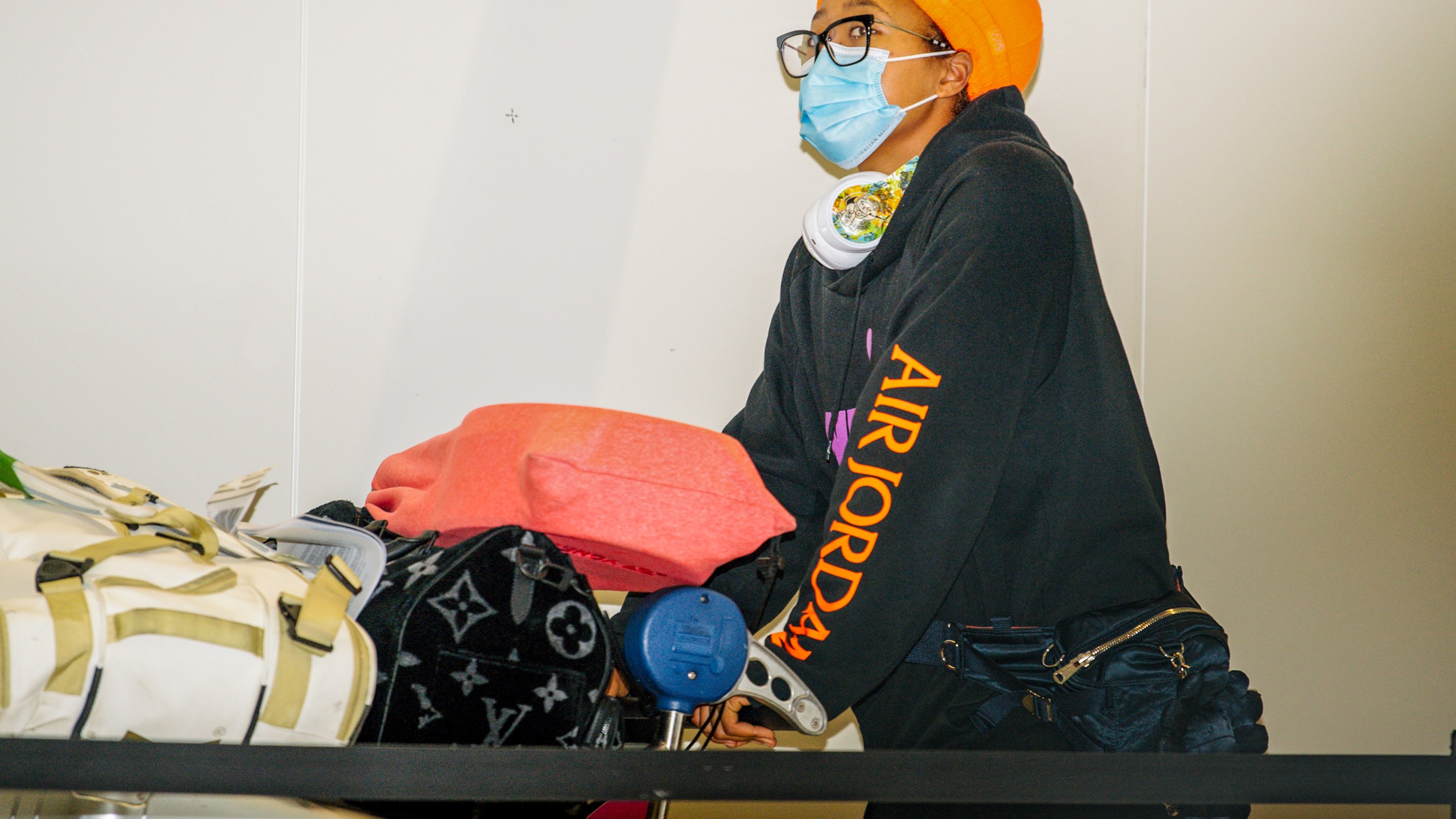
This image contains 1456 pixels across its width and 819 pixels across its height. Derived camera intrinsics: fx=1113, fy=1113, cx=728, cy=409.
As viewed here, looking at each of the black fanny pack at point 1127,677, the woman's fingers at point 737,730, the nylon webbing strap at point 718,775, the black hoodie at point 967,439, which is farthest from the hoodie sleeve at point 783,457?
the nylon webbing strap at point 718,775

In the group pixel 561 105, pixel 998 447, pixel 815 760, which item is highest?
pixel 561 105

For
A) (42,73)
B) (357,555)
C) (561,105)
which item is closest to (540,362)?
(561,105)

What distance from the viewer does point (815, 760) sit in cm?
80

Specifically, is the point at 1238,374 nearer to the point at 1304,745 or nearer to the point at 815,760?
the point at 1304,745

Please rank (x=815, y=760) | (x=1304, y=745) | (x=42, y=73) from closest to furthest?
(x=815, y=760) < (x=42, y=73) < (x=1304, y=745)

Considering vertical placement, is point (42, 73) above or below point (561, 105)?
below

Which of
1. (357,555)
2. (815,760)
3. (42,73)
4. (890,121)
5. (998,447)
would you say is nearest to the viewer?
(815,760)

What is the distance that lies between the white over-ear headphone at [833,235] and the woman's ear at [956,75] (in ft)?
0.86

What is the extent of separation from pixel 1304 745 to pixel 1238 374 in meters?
0.73

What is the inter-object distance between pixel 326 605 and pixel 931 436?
0.62m

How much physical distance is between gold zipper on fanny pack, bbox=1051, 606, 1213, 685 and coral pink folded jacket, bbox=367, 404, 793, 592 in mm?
422

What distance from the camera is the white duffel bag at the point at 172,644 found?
0.73 m

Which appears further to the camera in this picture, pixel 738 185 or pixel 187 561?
pixel 738 185

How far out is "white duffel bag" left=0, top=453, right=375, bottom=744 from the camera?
73 centimetres
